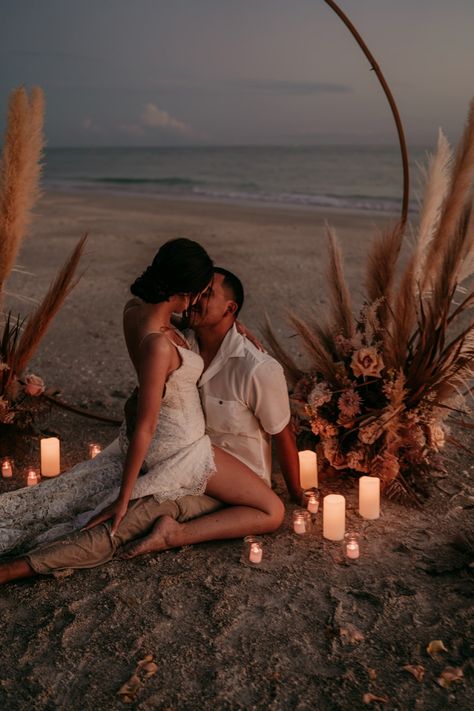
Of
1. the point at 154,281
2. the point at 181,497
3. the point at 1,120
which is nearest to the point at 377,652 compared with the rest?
the point at 181,497

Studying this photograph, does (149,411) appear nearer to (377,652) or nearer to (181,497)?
(181,497)

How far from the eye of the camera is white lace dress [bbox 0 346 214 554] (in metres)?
2.91

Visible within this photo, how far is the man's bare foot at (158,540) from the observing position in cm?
280

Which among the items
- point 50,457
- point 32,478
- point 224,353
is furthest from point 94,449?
point 224,353

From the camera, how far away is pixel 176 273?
111 inches

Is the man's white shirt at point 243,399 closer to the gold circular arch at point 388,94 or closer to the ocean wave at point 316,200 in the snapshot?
the gold circular arch at point 388,94

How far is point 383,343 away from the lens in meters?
3.29

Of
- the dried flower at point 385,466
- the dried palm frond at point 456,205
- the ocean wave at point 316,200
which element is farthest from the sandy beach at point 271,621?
the ocean wave at point 316,200

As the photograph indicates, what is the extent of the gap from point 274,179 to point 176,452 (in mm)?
27323

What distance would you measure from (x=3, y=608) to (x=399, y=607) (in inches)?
52.8

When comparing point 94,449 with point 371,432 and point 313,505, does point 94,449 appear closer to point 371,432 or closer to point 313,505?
point 313,505

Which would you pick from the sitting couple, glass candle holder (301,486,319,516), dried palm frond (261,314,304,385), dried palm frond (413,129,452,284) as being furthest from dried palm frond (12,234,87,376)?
dried palm frond (413,129,452,284)

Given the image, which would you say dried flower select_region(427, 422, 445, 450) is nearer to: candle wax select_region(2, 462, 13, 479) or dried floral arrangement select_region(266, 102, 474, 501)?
dried floral arrangement select_region(266, 102, 474, 501)

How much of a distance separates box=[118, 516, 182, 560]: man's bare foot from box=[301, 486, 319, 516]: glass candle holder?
2.09ft
